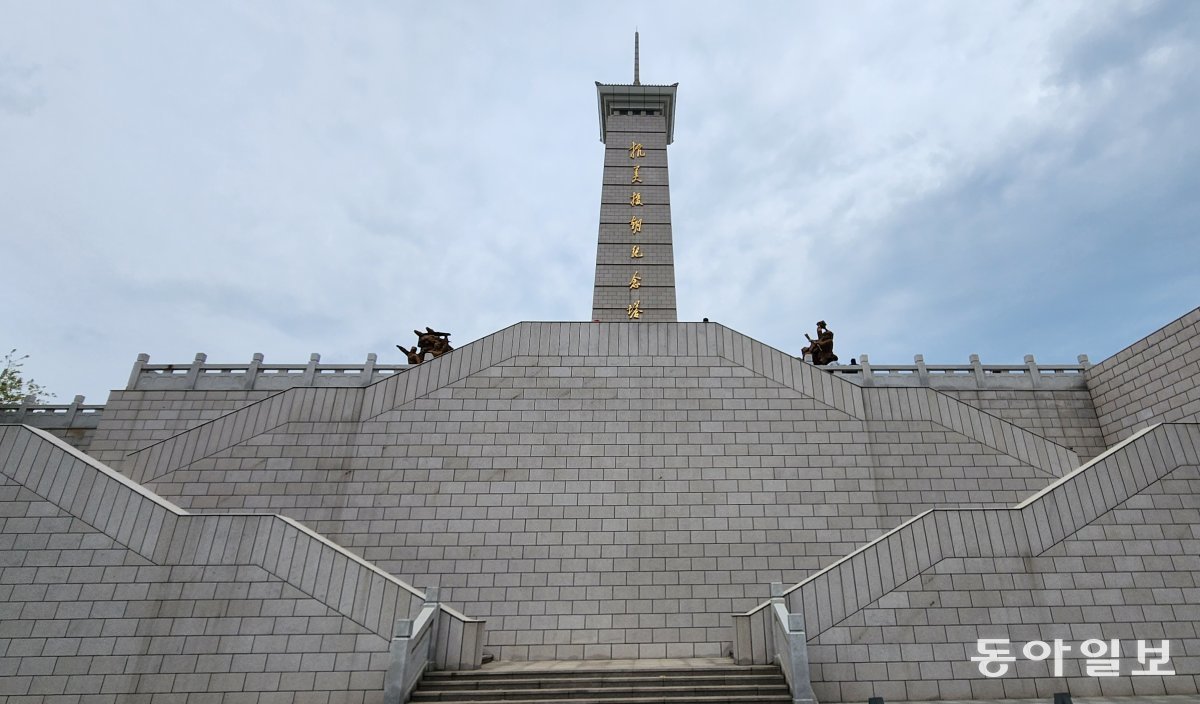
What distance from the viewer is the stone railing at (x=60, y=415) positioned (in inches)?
645

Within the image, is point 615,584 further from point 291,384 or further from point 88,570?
point 291,384

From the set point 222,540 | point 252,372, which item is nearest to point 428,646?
point 222,540

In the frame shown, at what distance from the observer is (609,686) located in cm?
772

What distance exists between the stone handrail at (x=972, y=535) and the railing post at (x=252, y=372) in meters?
13.2

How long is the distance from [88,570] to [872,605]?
10.6m

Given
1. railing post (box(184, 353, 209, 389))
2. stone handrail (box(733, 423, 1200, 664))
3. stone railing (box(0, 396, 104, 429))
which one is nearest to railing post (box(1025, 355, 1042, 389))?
stone handrail (box(733, 423, 1200, 664))

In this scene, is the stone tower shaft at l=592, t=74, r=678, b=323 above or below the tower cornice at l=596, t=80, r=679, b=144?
below

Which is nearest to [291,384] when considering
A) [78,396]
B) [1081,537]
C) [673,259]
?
[78,396]

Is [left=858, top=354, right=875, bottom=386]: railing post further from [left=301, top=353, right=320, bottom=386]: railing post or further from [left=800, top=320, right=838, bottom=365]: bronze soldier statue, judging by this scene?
[left=301, top=353, right=320, bottom=386]: railing post

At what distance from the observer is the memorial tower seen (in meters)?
19.6

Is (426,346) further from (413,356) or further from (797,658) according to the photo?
(797,658)

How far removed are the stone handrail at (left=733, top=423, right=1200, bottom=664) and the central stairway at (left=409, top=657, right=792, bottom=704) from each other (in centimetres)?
67

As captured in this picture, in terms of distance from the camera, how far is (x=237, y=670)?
8.09 metres

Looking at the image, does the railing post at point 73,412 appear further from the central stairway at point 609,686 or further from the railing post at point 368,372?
the central stairway at point 609,686
